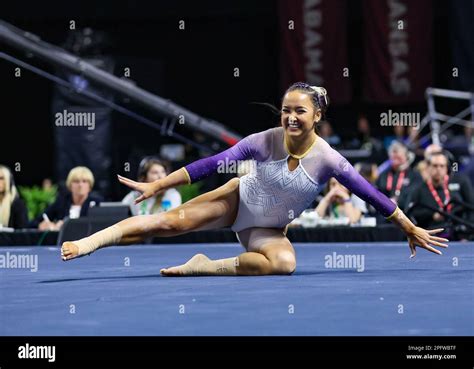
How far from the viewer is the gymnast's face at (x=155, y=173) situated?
980cm

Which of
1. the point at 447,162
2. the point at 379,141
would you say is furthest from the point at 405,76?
the point at 447,162

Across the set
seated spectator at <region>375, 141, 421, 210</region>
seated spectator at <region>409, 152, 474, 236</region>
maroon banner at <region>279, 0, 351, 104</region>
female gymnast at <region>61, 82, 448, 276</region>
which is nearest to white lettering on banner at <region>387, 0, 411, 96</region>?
maroon banner at <region>279, 0, 351, 104</region>

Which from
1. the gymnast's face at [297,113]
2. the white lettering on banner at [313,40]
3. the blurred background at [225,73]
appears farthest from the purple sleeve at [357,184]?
the white lettering on banner at [313,40]

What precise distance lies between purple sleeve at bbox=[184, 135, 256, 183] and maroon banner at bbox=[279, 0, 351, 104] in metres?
11.3

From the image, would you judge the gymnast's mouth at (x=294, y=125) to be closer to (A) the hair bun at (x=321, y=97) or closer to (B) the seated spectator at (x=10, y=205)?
(A) the hair bun at (x=321, y=97)

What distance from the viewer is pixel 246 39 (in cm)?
1917

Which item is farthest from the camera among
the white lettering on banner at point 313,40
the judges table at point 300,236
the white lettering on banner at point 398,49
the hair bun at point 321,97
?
the white lettering on banner at point 313,40

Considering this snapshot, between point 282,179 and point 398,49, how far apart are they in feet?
37.6

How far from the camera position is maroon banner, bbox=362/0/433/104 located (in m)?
17.0

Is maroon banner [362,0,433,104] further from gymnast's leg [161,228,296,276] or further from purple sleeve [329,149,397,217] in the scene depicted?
purple sleeve [329,149,397,217]

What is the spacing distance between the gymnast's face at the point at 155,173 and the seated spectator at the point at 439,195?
7.85 ft
